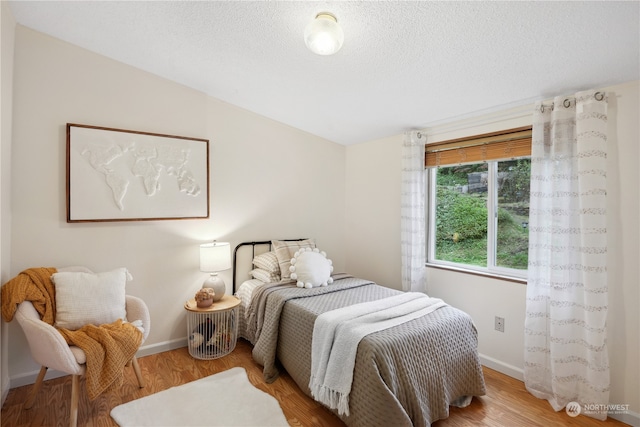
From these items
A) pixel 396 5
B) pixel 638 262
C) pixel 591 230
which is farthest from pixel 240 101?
pixel 638 262

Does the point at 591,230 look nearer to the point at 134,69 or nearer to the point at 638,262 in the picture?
the point at 638,262

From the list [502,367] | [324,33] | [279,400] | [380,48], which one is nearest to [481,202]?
[502,367]

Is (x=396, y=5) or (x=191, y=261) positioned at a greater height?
(x=396, y=5)

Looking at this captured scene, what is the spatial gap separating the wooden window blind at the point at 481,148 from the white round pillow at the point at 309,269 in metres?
1.47

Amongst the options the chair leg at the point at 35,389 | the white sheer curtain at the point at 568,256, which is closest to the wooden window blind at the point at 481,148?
the white sheer curtain at the point at 568,256

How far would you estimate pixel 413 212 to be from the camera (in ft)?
10.5

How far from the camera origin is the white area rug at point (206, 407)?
6.55 ft

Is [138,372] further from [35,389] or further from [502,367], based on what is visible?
[502,367]

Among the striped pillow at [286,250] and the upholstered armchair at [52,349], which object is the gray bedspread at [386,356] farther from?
the upholstered armchair at [52,349]

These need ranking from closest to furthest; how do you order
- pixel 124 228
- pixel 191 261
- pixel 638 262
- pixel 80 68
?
pixel 638 262 → pixel 80 68 → pixel 124 228 → pixel 191 261

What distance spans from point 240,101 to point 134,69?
943 mm

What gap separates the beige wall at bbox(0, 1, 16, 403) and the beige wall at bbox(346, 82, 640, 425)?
3178 millimetres

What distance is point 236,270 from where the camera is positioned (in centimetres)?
338

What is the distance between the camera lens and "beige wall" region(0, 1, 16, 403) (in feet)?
6.72
